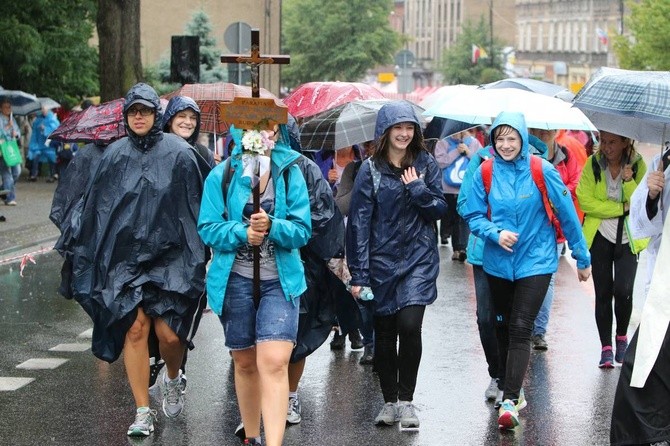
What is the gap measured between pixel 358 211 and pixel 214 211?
115cm

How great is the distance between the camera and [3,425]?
26.1 feet

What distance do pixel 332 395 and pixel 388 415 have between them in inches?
36.6

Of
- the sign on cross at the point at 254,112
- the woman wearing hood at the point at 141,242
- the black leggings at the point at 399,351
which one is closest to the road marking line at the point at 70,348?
the woman wearing hood at the point at 141,242

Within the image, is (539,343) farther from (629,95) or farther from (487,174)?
(629,95)

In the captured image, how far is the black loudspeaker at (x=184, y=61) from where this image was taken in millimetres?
18891

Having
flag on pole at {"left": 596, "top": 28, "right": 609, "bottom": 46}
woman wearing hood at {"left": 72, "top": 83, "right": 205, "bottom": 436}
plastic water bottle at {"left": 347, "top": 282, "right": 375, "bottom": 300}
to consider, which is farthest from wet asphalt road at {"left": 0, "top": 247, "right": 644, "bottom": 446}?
flag on pole at {"left": 596, "top": 28, "right": 609, "bottom": 46}

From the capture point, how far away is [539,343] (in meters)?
10.6

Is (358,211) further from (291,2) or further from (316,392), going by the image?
(291,2)

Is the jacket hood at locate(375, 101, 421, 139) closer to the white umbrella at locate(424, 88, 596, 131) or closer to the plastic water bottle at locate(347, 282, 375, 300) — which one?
the plastic water bottle at locate(347, 282, 375, 300)

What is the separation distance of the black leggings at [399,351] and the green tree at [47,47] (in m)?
21.1

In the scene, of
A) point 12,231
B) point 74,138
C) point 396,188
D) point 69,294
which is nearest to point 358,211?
point 396,188

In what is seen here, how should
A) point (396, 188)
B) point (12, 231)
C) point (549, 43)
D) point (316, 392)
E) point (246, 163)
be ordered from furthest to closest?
point (549, 43) → point (12, 231) → point (316, 392) → point (396, 188) → point (246, 163)

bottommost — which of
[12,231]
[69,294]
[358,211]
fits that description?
[12,231]

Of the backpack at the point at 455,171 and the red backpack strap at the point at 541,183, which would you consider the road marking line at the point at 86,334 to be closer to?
the red backpack strap at the point at 541,183
